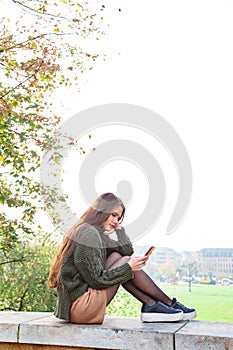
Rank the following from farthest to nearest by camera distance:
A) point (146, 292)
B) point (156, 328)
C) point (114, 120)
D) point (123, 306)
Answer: point (123, 306), point (114, 120), point (146, 292), point (156, 328)

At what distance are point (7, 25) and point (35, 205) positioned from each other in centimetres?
158

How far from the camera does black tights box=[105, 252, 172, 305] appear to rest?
2.29 meters

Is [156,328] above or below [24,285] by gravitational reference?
below

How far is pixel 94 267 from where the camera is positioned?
7.28 feet

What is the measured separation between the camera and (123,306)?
5.06 m

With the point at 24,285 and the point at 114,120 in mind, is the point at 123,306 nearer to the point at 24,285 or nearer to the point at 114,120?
the point at 24,285

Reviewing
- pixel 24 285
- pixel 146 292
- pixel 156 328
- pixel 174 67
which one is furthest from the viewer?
pixel 24 285

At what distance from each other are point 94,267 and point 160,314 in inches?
15.0

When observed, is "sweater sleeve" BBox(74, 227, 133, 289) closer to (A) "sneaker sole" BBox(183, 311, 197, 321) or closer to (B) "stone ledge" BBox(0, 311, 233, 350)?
(B) "stone ledge" BBox(0, 311, 233, 350)

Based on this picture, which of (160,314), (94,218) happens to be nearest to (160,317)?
(160,314)

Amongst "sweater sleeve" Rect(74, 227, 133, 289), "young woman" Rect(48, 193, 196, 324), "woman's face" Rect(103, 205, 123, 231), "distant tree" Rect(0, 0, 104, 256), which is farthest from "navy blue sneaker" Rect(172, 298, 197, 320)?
"distant tree" Rect(0, 0, 104, 256)

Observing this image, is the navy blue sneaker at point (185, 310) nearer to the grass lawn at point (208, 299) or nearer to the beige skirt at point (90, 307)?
the beige skirt at point (90, 307)

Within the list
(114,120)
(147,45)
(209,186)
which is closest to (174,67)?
(147,45)

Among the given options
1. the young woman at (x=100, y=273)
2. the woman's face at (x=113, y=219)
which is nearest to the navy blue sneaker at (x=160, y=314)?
the young woman at (x=100, y=273)
